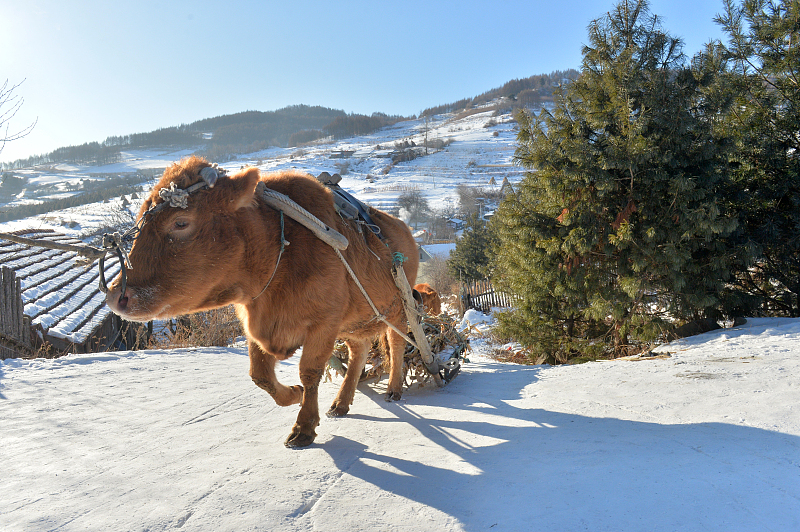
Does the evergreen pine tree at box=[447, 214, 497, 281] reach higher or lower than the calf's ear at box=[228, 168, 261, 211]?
lower

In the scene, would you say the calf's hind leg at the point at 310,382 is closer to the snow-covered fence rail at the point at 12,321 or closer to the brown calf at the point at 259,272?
the brown calf at the point at 259,272

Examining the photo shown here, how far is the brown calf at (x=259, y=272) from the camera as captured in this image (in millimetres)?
2557

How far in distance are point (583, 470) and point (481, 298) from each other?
73.1 feet

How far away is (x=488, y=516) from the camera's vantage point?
1.99 metres

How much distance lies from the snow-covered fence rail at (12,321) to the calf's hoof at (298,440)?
737 centimetres

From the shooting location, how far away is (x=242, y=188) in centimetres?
269

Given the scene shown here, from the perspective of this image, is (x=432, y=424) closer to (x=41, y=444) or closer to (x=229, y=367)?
(x=41, y=444)

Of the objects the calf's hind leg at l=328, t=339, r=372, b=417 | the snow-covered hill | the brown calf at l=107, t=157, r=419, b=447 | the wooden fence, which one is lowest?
the wooden fence

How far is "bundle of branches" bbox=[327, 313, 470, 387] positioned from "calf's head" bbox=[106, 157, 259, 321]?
94.8 inches

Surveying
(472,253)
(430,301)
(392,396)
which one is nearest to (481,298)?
(472,253)

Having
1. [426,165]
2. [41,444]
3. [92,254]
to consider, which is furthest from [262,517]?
[426,165]

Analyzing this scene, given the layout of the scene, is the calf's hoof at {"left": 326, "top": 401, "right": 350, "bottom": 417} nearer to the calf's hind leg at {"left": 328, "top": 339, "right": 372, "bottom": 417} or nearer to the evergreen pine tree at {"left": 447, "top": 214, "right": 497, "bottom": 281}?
the calf's hind leg at {"left": 328, "top": 339, "right": 372, "bottom": 417}

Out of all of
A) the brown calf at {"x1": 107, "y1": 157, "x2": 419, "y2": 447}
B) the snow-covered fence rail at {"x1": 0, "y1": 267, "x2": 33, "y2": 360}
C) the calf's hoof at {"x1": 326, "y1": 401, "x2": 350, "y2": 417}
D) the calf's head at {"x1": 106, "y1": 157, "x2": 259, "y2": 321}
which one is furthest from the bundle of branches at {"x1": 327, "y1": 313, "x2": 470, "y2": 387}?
the snow-covered fence rail at {"x1": 0, "y1": 267, "x2": 33, "y2": 360}

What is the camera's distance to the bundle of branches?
16.6 ft
